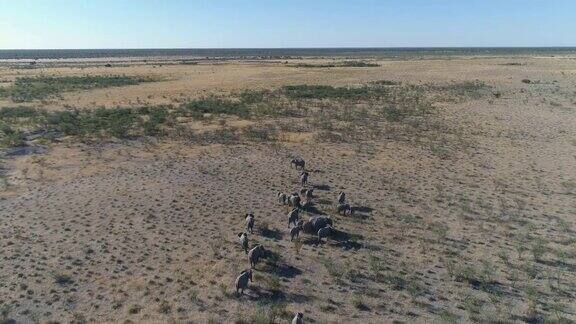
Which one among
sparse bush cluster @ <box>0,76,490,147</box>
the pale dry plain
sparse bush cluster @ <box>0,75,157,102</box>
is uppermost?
sparse bush cluster @ <box>0,75,157,102</box>

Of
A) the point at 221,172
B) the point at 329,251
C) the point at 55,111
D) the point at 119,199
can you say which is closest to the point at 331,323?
the point at 329,251

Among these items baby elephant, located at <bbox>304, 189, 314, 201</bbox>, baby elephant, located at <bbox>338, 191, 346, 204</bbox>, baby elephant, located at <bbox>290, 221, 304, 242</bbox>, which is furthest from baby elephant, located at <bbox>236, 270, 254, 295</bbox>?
baby elephant, located at <bbox>304, 189, 314, 201</bbox>

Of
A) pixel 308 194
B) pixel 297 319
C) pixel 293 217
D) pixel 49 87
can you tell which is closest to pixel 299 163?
pixel 308 194

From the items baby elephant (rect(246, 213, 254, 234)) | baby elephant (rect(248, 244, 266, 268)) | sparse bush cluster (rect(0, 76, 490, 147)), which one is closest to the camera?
baby elephant (rect(248, 244, 266, 268))

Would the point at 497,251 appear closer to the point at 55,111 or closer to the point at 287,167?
the point at 287,167

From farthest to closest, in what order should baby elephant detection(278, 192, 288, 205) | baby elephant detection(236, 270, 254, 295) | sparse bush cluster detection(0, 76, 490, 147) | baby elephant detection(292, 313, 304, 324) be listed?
sparse bush cluster detection(0, 76, 490, 147), baby elephant detection(278, 192, 288, 205), baby elephant detection(236, 270, 254, 295), baby elephant detection(292, 313, 304, 324)

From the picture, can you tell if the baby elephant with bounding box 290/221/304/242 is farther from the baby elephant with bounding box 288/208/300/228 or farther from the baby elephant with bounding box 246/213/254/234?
the baby elephant with bounding box 246/213/254/234

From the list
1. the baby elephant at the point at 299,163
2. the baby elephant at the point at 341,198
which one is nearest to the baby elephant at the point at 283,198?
the baby elephant at the point at 341,198
